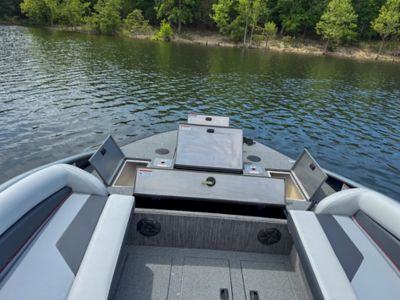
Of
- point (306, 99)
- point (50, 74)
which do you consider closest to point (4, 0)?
point (50, 74)

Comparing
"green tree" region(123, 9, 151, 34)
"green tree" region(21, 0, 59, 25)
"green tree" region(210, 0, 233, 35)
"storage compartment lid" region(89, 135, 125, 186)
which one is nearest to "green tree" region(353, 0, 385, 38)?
"green tree" region(210, 0, 233, 35)

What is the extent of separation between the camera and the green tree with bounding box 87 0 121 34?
4672 centimetres

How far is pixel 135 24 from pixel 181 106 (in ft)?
133

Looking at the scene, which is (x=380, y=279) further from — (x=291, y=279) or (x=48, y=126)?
(x=48, y=126)

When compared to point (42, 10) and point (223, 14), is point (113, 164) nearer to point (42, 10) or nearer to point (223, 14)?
point (223, 14)

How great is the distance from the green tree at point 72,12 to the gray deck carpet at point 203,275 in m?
55.3

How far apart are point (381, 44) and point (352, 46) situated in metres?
4.54

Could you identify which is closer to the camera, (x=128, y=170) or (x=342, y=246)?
(x=342, y=246)

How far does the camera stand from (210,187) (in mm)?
4305

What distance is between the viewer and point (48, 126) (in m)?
11.9

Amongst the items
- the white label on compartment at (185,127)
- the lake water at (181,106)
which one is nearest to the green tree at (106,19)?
the lake water at (181,106)

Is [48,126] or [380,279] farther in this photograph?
[48,126]

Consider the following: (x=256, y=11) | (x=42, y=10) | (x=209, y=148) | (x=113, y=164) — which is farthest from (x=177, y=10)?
(x=113, y=164)

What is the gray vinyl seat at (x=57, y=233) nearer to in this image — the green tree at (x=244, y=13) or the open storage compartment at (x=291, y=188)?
the open storage compartment at (x=291, y=188)
